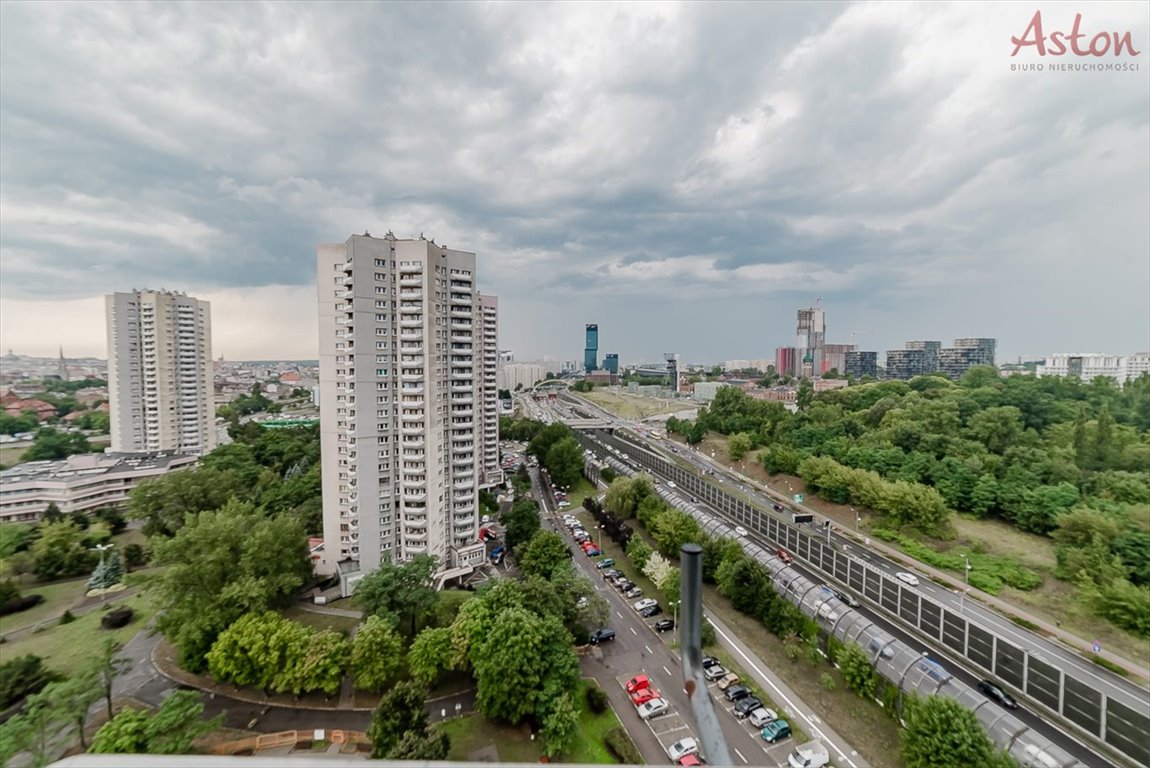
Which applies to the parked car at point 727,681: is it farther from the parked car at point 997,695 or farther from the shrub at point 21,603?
the shrub at point 21,603

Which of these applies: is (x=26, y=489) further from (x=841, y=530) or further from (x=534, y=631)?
(x=841, y=530)

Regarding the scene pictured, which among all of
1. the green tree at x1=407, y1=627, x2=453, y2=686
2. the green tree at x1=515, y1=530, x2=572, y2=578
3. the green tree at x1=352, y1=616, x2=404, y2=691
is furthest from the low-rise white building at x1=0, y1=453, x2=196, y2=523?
the green tree at x1=407, y1=627, x2=453, y2=686

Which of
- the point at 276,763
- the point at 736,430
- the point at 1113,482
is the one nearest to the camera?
the point at 276,763

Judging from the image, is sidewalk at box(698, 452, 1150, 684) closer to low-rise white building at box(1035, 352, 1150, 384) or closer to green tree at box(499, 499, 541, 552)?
green tree at box(499, 499, 541, 552)

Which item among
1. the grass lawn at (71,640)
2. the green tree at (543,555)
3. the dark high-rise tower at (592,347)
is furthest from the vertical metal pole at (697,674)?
the dark high-rise tower at (592,347)

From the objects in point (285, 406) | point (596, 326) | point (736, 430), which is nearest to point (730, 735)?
point (736, 430)

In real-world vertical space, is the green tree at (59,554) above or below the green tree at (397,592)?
below
